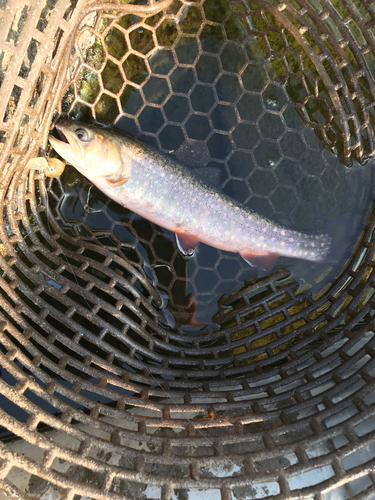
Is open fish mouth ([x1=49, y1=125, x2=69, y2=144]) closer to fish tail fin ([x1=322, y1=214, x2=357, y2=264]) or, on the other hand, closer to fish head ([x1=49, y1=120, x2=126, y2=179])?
fish head ([x1=49, y1=120, x2=126, y2=179])

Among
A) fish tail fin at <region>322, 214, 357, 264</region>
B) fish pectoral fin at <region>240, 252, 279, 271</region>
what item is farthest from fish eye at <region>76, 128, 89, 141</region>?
fish tail fin at <region>322, 214, 357, 264</region>

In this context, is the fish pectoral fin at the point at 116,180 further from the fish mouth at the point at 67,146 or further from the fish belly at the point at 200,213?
the fish mouth at the point at 67,146

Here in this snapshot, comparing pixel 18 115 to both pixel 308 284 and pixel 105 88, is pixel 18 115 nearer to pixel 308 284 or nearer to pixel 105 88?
pixel 105 88

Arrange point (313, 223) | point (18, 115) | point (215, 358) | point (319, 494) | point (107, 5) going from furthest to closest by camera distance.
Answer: point (313, 223) < point (215, 358) < point (107, 5) < point (18, 115) < point (319, 494)

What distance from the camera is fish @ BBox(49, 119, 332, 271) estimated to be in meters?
2.35

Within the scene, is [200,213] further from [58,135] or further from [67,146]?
[58,135]

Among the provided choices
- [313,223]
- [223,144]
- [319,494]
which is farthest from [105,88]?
[319,494]

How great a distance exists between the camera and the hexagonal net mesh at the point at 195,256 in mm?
2016

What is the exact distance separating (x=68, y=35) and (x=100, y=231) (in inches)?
53.8

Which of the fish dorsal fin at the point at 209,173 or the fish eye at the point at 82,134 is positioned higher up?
the fish dorsal fin at the point at 209,173

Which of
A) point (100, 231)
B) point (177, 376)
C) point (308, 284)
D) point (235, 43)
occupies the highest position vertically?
point (235, 43)

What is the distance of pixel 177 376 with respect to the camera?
2410 millimetres

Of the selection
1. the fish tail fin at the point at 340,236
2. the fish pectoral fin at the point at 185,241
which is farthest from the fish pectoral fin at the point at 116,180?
the fish tail fin at the point at 340,236

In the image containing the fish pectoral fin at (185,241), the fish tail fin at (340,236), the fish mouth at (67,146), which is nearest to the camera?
the fish mouth at (67,146)
